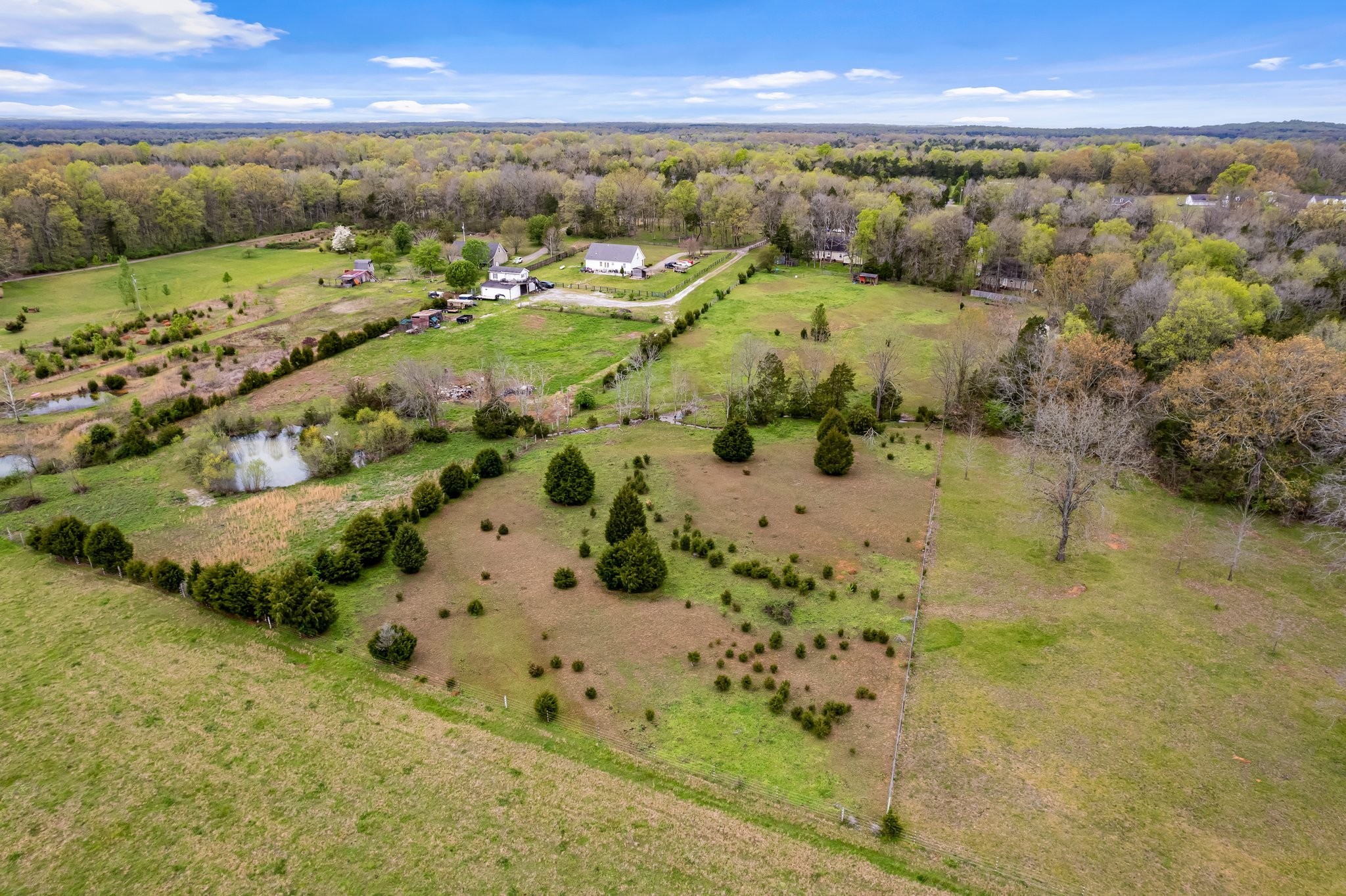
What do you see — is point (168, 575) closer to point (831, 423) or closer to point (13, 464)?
point (13, 464)

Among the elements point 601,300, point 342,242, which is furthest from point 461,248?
point 601,300

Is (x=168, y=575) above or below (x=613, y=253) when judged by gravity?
below

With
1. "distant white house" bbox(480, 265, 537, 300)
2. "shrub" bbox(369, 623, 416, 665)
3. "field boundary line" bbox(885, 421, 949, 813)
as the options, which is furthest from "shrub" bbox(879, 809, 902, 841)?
Answer: "distant white house" bbox(480, 265, 537, 300)

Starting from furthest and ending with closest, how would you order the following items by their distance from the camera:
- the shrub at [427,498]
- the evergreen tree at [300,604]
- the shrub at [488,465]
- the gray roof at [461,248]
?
the gray roof at [461,248] → the shrub at [488,465] → the shrub at [427,498] → the evergreen tree at [300,604]

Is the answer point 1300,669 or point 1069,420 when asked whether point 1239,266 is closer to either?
point 1069,420

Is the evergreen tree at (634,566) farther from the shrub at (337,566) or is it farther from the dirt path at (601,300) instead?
the dirt path at (601,300)

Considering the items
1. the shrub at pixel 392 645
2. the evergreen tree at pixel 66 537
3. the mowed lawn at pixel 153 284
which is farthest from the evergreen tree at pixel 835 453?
the mowed lawn at pixel 153 284

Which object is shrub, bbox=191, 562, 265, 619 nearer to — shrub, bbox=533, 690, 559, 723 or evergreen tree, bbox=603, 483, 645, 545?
shrub, bbox=533, 690, 559, 723
